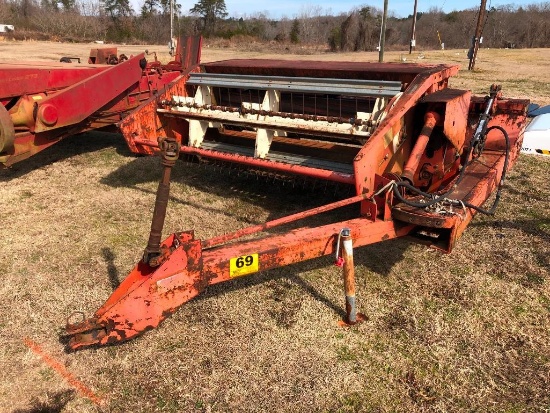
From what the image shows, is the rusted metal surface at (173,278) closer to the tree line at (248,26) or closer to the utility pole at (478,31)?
the utility pole at (478,31)

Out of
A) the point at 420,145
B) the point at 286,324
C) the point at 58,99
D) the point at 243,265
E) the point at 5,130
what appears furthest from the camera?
the point at 58,99


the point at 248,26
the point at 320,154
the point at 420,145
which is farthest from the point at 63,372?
the point at 248,26

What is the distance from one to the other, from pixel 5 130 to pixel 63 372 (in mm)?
2937

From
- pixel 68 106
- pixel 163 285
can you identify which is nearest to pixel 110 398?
pixel 163 285

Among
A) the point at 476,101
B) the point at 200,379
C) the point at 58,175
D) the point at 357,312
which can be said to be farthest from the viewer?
the point at 58,175

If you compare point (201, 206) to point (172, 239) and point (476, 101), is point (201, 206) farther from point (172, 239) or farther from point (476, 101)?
point (476, 101)

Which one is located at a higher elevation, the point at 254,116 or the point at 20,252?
the point at 254,116

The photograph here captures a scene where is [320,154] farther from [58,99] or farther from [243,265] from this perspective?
[58,99]

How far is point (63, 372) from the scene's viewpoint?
250 centimetres

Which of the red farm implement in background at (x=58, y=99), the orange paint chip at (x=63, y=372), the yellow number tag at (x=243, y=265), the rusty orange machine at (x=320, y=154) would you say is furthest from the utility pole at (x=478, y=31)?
the orange paint chip at (x=63, y=372)

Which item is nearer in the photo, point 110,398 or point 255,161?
point 110,398

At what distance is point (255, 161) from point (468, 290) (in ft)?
6.45

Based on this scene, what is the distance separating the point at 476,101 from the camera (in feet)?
14.9

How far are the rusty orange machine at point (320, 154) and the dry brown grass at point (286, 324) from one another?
316mm
